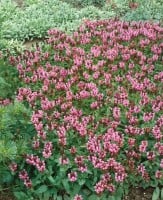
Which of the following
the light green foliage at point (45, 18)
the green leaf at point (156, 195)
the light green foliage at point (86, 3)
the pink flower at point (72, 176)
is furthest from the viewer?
the light green foliage at point (86, 3)

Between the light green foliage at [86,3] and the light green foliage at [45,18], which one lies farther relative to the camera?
the light green foliage at [86,3]

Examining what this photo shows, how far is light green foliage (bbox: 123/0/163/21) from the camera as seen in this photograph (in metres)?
10.3

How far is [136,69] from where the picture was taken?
811cm

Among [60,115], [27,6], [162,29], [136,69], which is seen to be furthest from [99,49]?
[27,6]

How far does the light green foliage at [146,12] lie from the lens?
1034cm

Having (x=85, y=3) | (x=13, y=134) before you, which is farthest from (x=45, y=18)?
→ (x=13, y=134)

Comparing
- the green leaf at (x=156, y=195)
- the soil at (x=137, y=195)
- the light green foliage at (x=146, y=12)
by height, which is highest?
the light green foliage at (x=146, y=12)

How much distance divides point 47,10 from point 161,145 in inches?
219

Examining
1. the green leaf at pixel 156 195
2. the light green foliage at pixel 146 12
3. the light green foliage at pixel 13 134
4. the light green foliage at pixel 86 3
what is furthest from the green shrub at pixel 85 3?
the green leaf at pixel 156 195

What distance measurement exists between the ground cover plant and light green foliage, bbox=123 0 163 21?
150 cm

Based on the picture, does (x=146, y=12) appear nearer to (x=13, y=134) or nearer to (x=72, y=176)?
(x=13, y=134)

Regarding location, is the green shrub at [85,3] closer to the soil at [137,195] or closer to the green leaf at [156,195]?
the soil at [137,195]

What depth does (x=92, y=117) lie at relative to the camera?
6.74 metres

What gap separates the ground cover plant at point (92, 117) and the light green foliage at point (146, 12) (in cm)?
150
